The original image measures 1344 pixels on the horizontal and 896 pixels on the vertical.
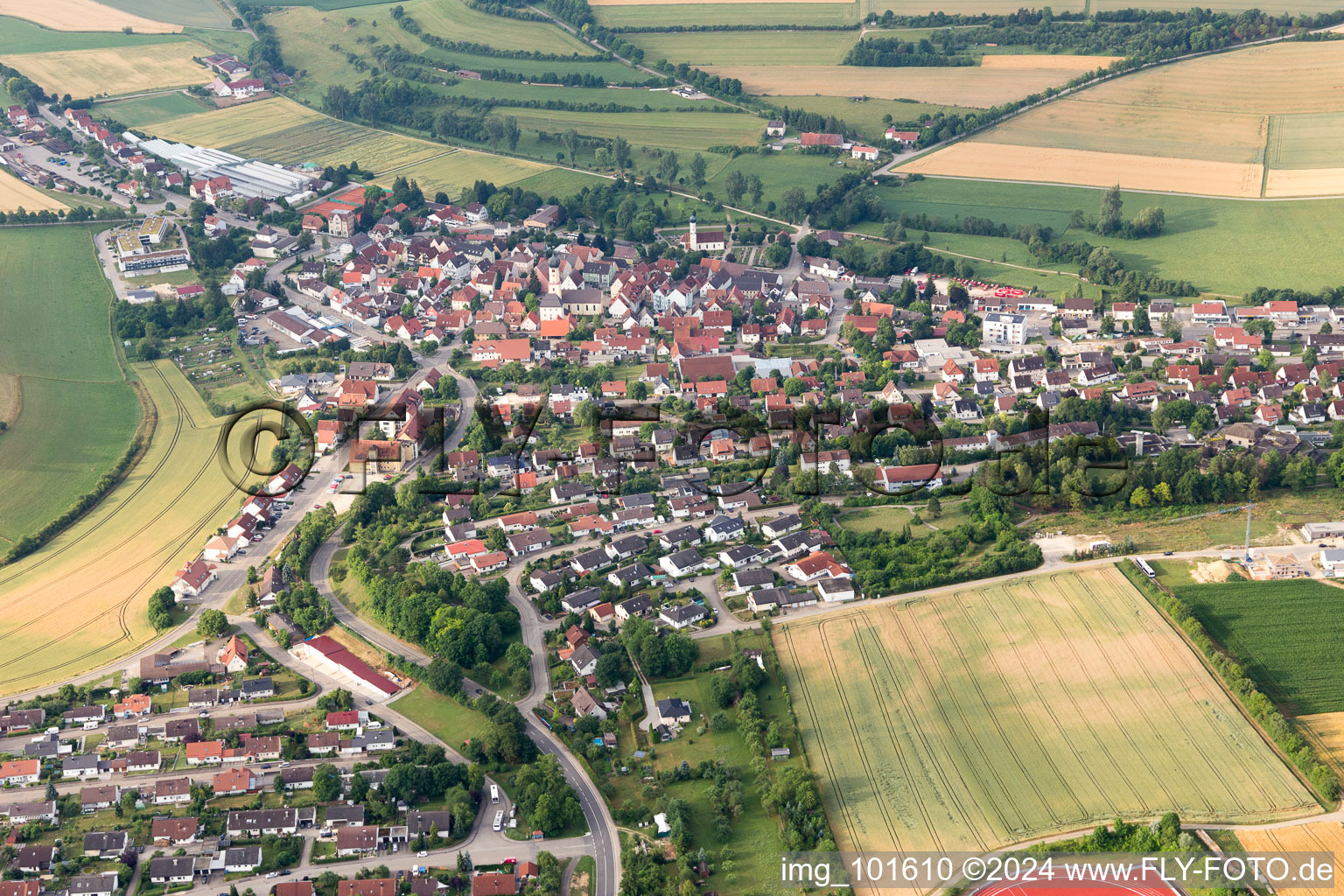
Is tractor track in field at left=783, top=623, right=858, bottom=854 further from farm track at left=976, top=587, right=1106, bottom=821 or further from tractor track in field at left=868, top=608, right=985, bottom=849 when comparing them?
farm track at left=976, top=587, right=1106, bottom=821

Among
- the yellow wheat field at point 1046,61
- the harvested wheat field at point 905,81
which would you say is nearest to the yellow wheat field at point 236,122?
the harvested wheat field at point 905,81

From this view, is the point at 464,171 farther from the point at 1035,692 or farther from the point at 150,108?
the point at 1035,692

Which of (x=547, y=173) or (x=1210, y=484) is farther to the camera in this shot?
(x=547, y=173)

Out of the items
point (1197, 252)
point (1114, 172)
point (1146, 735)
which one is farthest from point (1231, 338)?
point (1146, 735)

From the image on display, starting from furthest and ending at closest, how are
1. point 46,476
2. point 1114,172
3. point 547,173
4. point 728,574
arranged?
1. point 547,173
2. point 1114,172
3. point 46,476
4. point 728,574

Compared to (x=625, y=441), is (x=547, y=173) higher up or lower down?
higher up

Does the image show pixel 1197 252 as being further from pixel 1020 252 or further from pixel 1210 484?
pixel 1210 484
